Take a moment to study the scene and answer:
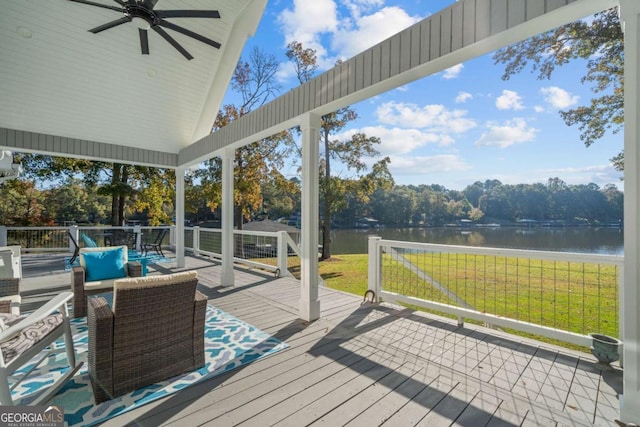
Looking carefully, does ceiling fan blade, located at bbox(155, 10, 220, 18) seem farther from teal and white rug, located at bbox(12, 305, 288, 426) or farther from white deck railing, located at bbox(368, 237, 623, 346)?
teal and white rug, located at bbox(12, 305, 288, 426)

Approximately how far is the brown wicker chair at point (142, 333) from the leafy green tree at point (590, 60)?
23.3 feet

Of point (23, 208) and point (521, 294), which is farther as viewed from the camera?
point (23, 208)

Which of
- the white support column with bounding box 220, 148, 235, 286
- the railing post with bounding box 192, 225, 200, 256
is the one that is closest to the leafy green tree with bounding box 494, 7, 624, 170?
the white support column with bounding box 220, 148, 235, 286

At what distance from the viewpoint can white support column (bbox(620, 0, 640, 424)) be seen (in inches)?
71.3

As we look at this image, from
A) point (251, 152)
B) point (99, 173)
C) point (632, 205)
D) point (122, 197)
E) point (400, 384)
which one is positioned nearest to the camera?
point (632, 205)

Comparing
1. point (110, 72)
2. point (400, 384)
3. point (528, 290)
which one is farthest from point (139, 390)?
point (110, 72)

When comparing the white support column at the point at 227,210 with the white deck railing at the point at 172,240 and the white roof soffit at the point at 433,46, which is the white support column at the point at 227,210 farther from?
the white roof soffit at the point at 433,46

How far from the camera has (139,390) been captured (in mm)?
2307

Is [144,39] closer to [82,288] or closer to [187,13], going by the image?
[187,13]

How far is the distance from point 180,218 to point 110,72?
350cm

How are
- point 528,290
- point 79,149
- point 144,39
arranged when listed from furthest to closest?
point 79,149
point 144,39
point 528,290

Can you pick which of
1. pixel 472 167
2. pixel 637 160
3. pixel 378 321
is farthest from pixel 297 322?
pixel 472 167

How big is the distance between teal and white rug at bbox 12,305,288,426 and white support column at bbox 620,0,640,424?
8.59 ft

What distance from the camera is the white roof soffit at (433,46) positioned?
2.05 meters
